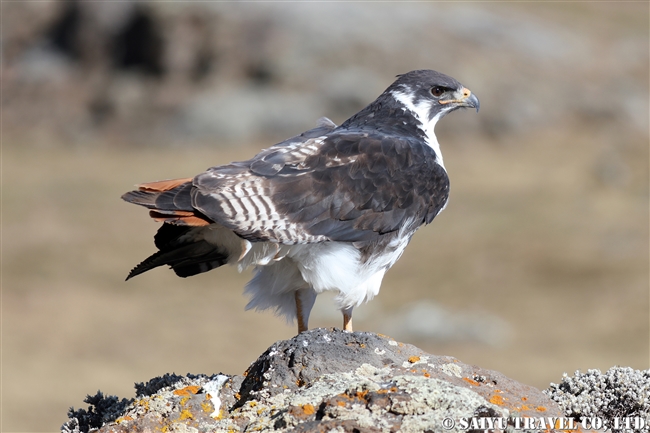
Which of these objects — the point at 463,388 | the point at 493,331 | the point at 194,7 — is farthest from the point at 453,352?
the point at 194,7

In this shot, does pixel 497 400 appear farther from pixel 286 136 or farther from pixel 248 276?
pixel 286 136

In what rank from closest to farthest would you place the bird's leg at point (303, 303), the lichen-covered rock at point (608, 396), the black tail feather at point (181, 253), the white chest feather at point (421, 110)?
the lichen-covered rock at point (608, 396)
the black tail feather at point (181, 253)
the bird's leg at point (303, 303)
the white chest feather at point (421, 110)

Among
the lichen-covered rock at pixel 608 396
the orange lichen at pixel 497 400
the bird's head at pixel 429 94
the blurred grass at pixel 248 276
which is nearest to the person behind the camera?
the orange lichen at pixel 497 400

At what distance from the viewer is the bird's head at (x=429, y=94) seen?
731cm

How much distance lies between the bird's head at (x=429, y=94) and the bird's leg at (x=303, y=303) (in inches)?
72.9

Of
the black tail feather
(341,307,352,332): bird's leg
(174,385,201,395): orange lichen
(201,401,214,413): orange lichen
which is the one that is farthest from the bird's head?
(201,401,214,413): orange lichen

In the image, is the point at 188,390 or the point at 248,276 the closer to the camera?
the point at 188,390

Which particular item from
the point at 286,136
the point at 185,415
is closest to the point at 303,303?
the point at 185,415

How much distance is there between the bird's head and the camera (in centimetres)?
731

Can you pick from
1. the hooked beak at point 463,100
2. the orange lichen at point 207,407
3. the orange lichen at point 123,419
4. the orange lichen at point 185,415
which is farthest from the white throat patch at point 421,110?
the orange lichen at point 123,419

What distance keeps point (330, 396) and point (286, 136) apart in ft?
78.6

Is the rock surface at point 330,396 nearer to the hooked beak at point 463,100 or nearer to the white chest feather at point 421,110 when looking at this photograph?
the white chest feather at point 421,110

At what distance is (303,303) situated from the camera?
249 inches

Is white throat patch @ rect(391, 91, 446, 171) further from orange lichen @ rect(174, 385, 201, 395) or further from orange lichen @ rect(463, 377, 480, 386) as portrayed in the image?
orange lichen @ rect(174, 385, 201, 395)
